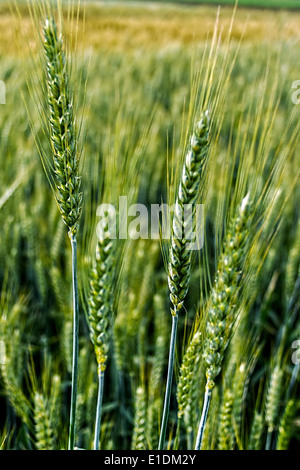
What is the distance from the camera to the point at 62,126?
60cm

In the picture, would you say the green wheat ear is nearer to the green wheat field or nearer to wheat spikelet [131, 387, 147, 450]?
the green wheat field

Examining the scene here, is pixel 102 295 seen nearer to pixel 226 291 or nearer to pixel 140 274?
pixel 226 291

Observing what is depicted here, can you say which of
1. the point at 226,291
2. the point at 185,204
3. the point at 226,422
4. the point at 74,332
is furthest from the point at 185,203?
the point at 226,422

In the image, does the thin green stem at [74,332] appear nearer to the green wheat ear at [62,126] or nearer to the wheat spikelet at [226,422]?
the green wheat ear at [62,126]

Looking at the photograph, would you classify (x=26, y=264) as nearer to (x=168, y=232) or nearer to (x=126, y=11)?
(x=168, y=232)

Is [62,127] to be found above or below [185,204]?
above

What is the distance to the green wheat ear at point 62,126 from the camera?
0.58 metres

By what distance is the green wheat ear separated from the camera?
0.58m

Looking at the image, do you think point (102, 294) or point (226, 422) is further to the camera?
point (226, 422)

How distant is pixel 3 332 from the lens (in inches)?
37.1

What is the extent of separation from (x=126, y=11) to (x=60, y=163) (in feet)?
40.0

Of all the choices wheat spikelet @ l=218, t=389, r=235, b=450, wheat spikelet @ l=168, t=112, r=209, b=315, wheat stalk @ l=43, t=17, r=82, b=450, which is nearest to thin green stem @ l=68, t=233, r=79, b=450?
wheat stalk @ l=43, t=17, r=82, b=450

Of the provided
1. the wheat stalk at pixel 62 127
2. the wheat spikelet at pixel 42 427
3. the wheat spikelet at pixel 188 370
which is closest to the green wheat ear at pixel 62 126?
the wheat stalk at pixel 62 127
